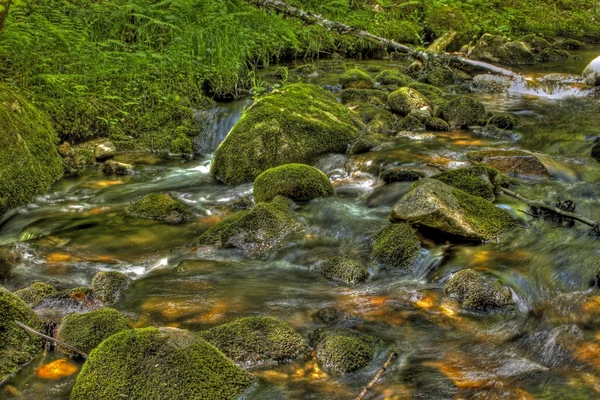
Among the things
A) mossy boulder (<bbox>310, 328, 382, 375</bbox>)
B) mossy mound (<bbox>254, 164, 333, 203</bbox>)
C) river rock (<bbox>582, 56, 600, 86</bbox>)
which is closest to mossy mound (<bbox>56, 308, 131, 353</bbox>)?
mossy boulder (<bbox>310, 328, 382, 375</bbox>)

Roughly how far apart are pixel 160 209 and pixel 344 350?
396 centimetres

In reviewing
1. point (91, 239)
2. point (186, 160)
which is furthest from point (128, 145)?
point (91, 239)

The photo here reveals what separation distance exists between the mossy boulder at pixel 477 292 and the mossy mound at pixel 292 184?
8.56ft

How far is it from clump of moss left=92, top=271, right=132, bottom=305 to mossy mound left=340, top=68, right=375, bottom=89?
7996 millimetres

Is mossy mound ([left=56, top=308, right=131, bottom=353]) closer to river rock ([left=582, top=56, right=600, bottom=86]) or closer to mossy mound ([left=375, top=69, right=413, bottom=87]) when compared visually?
mossy mound ([left=375, top=69, right=413, bottom=87])

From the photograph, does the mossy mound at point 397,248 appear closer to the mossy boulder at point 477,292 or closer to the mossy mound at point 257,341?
the mossy boulder at point 477,292

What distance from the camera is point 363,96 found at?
11.0 metres

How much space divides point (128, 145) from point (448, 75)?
7.54 m

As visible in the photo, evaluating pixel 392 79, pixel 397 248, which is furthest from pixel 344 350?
pixel 392 79

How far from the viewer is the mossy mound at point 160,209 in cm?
696

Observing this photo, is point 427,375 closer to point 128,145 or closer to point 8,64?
point 128,145

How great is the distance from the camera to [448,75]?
1322cm

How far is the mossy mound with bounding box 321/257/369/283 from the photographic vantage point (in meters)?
5.12

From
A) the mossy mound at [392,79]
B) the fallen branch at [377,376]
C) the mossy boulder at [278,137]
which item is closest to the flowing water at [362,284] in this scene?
the fallen branch at [377,376]
